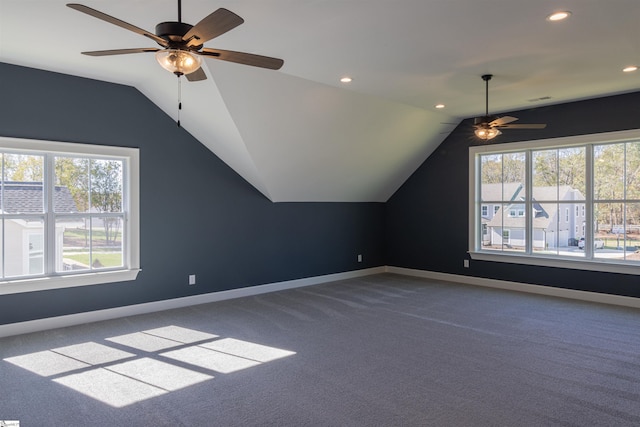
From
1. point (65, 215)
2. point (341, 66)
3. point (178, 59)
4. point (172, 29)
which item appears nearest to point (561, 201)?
point (341, 66)

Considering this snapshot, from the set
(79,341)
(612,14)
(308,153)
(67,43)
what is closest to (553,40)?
(612,14)

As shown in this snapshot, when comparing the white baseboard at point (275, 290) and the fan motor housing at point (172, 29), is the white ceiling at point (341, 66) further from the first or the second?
the white baseboard at point (275, 290)

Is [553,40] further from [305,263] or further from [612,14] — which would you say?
[305,263]

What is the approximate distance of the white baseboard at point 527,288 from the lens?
5.62m

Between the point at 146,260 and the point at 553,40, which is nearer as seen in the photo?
the point at 553,40

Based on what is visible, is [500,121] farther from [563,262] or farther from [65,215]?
[65,215]

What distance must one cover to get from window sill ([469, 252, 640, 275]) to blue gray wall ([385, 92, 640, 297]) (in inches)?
2.9

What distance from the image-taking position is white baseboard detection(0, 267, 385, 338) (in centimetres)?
437

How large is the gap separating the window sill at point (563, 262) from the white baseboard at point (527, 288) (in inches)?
13.0

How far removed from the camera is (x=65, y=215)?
470cm

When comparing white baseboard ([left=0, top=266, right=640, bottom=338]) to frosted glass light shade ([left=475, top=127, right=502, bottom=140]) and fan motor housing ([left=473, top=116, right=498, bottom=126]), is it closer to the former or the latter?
frosted glass light shade ([left=475, top=127, right=502, bottom=140])

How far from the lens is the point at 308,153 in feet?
19.3

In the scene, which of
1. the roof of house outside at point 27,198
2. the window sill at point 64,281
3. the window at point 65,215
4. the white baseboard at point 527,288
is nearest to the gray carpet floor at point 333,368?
the white baseboard at point 527,288

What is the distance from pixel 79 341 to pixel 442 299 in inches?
173
